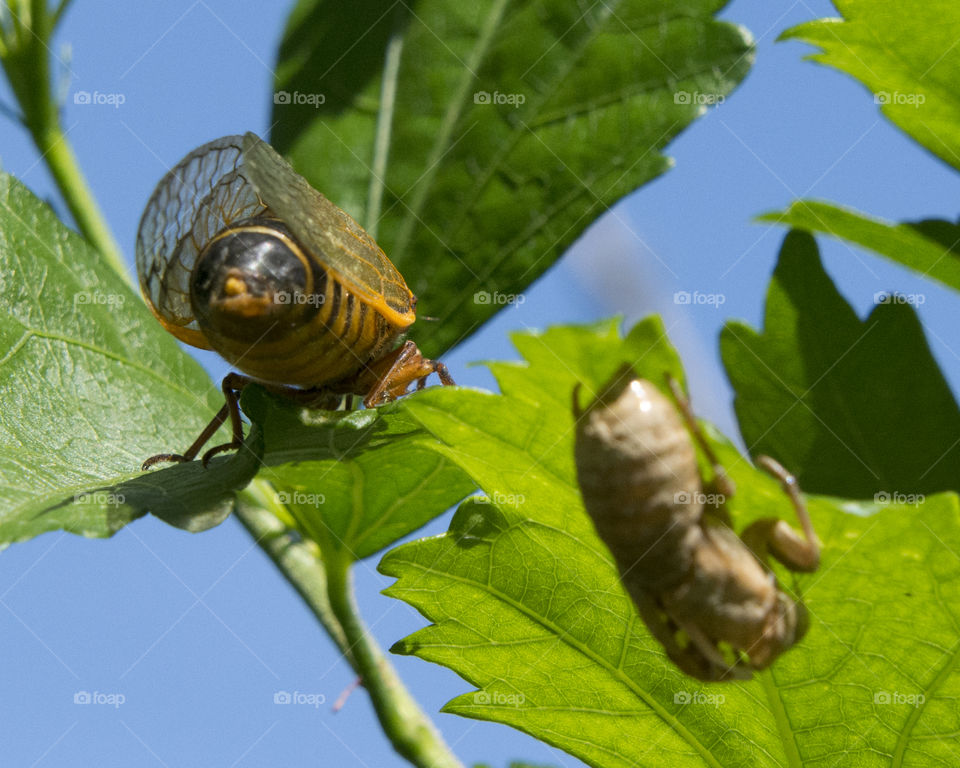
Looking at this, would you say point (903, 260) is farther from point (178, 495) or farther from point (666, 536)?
point (178, 495)

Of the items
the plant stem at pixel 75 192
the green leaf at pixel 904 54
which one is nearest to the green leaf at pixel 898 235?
the green leaf at pixel 904 54

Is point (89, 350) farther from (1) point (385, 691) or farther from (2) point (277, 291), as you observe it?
(1) point (385, 691)

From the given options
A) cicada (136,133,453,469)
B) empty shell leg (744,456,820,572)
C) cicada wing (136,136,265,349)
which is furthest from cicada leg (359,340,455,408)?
empty shell leg (744,456,820,572)

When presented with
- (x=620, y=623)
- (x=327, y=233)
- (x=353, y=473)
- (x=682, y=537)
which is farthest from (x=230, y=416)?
(x=682, y=537)

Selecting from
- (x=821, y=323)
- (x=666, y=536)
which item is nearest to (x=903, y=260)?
(x=821, y=323)

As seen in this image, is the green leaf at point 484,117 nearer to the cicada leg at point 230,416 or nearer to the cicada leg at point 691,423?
the cicada leg at point 230,416
